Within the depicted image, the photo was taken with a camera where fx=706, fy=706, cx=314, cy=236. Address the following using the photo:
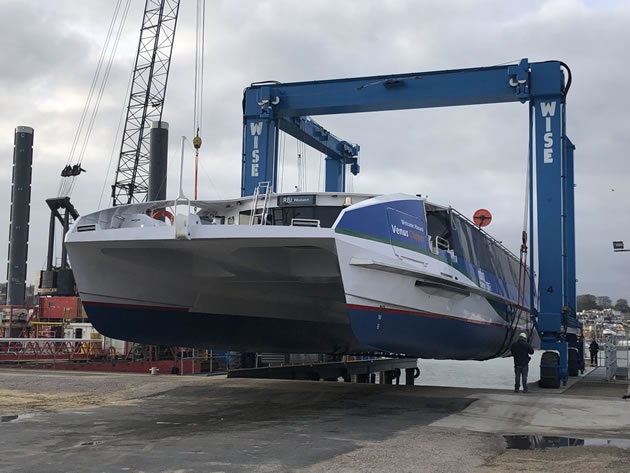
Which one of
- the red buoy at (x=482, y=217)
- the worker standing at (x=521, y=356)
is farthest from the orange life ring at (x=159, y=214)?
the worker standing at (x=521, y=356)

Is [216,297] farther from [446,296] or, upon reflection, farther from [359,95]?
[359,95]

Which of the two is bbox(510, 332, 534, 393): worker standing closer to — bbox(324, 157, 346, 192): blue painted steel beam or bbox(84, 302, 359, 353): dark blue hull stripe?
bbox(84, 302, 359, 353): dark blue hull stripe

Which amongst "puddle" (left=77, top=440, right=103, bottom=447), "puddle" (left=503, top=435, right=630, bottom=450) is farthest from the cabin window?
"puddle" (left=77, top=440, right=103, bottom=447)

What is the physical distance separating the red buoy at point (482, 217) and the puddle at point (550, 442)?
7060mm

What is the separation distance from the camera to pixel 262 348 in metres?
13.3

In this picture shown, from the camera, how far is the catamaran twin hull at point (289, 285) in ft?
28.3

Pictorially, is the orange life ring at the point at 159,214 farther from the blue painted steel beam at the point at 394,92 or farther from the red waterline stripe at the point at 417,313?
the blue painted steel beam at the point at 394,92

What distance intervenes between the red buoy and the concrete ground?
3405mm

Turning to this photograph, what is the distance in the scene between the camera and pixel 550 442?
706 centimetres

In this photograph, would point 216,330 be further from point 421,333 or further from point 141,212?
point 421,333

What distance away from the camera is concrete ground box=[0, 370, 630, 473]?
5.86 metres

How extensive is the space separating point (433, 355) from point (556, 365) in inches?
155

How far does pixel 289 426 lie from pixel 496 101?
9.74 metres

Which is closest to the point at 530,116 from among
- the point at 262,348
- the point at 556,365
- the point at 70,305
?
the point at 556,365
